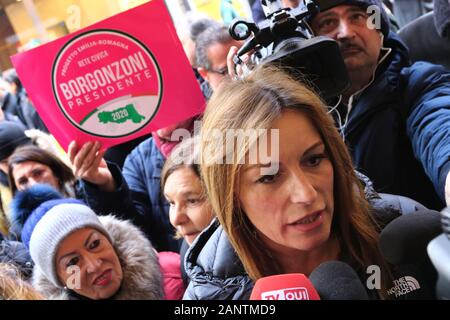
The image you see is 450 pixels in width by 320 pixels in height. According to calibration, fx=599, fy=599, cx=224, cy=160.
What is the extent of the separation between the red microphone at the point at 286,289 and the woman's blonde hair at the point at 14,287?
400mm

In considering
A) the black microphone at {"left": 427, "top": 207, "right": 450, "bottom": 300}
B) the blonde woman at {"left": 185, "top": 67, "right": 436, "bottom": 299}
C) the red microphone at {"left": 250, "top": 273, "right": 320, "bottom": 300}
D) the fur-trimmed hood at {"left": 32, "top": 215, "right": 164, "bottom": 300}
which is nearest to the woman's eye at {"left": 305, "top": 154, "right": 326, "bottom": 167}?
the blonde woman at {"left": 185, "top": 67, "right": 436, "bottom": 299}

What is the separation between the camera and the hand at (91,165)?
0.99 m

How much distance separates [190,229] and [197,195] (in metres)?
0.06

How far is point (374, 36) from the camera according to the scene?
87 centimetres

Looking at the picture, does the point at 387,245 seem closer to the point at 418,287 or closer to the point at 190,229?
the point at 418,287

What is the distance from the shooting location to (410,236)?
2.16ft

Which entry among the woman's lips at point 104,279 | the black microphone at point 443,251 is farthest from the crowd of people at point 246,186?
the black microphone at point 443,251

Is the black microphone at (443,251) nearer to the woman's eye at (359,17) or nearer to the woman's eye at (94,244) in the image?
the woman's eye at (359,17)

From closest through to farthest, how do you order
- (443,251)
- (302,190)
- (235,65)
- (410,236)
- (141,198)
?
(443,251) < (410,236) < (302,190) < (235,65) < (141,198)

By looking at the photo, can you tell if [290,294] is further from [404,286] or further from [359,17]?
[359,17]

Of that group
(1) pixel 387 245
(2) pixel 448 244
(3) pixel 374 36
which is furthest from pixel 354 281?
(3) pixel 374 36

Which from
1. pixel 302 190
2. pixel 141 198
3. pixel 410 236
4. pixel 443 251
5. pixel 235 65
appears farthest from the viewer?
pixel 141 198

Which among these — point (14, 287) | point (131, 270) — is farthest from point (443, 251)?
point (14, 287)

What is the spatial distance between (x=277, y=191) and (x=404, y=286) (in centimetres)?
21
